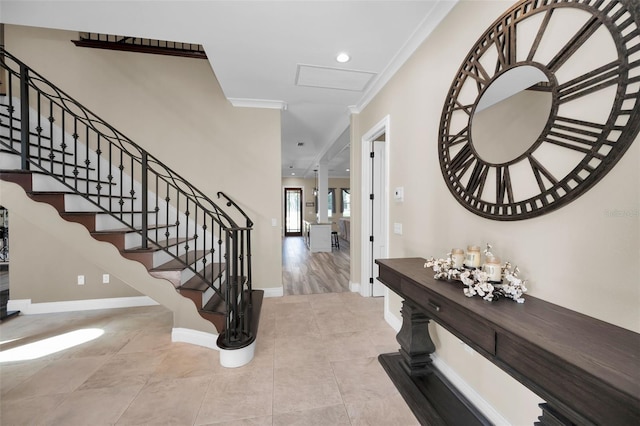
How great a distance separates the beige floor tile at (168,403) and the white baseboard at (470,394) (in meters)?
1.80

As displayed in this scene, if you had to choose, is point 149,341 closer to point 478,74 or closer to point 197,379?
point 197,379

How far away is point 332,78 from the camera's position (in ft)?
9.45

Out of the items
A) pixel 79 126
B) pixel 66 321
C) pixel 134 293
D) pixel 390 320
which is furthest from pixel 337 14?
pixel 66 321

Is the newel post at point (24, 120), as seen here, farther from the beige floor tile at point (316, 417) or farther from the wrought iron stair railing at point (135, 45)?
the beige floor tile at point (316, 417)

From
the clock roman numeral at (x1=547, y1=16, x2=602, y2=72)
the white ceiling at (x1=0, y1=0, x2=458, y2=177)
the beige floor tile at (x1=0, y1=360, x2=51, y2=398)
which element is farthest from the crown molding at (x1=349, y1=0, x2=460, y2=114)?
the beige floor tile at (x1=0, y1=360, x2=51, y2=398)

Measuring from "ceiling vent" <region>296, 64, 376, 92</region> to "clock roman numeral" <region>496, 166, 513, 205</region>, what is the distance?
76.9 inches

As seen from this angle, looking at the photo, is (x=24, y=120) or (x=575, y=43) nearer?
(x=575, y=43)

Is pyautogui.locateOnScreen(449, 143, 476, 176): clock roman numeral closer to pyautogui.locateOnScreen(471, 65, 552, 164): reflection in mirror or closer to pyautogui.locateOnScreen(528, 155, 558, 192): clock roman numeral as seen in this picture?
pyautogui.locateOnScreen(471, 65, 552, 164): reflection in mirror

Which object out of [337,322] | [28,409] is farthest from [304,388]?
[28,409]

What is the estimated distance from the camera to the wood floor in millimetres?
4133

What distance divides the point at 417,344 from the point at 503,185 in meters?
1.35

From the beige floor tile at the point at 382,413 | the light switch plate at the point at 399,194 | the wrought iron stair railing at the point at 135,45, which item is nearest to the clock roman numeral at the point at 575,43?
the light switch plate at the point at 399,194

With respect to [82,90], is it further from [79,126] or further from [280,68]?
[280,68]

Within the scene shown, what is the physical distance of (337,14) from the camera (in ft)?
6.30
